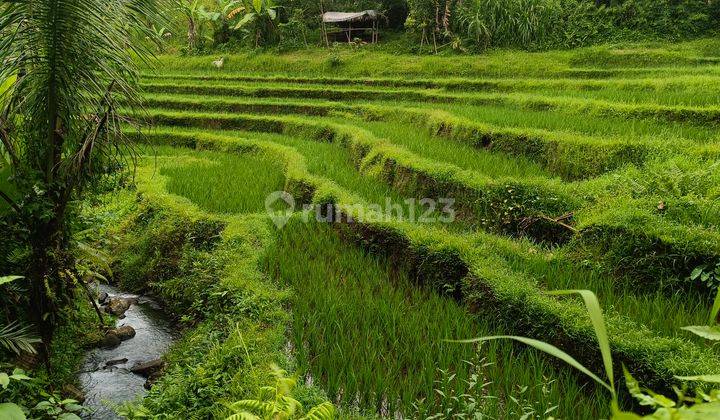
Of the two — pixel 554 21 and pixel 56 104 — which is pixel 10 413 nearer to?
pixel 56 104

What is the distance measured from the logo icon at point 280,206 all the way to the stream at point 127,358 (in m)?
1.43

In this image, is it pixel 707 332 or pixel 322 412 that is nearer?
pixel 707 332

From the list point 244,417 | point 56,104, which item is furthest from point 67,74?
point 244,417

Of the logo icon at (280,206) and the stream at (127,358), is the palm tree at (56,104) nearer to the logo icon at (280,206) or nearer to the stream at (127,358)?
the stream at (127,358)

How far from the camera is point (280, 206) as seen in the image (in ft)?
20.1

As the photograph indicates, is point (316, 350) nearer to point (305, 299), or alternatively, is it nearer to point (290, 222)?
point (305, 299)

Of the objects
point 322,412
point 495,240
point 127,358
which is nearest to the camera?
point 322,412

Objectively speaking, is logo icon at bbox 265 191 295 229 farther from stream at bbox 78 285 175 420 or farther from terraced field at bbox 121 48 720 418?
stream at bbox 78 285 175 420

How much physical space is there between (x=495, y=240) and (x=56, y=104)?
A: 315 centimetres

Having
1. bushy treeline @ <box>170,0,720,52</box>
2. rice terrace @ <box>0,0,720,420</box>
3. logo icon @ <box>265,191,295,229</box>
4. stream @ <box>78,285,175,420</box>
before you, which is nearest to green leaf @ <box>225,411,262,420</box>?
rice terrace @ <box>0,0,720,420</box>

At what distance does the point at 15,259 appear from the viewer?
3152 mm

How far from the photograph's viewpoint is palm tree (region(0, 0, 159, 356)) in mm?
2736

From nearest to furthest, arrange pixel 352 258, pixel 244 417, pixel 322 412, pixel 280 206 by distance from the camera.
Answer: pixel 244 417
pixel 322 412
pixel 352 258
pixel 280 206

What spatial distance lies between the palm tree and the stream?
1.56ft
